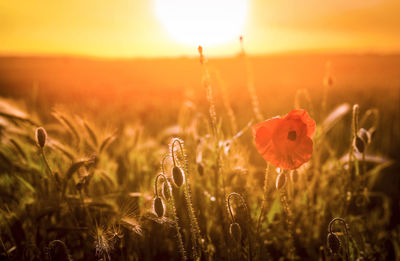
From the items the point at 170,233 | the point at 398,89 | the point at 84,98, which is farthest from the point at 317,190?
the point at 84,98

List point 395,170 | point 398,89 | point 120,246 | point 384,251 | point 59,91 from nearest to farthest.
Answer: point 120,246 → point 384,251 → point 395,170 → point 398,89 → point 59,91

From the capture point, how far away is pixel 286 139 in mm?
1487

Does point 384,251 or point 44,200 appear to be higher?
point 44,200

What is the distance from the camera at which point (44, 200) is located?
1.88 meters

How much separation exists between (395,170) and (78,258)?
2573mm

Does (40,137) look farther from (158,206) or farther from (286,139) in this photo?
(286,139)

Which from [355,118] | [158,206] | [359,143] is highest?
[355,118]

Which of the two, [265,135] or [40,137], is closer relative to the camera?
[265,135]

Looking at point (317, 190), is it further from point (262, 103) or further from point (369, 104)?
point (369, 104)

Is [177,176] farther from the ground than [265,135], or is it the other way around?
[265,135]

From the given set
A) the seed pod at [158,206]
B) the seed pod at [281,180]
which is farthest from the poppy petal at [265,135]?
the seed pod at [158,206]

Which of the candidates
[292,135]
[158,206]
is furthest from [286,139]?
[158,206]

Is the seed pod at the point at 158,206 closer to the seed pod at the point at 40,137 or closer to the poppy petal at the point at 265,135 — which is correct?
the poppy petal at the point at 265,135

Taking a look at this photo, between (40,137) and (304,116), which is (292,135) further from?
(40,137)
